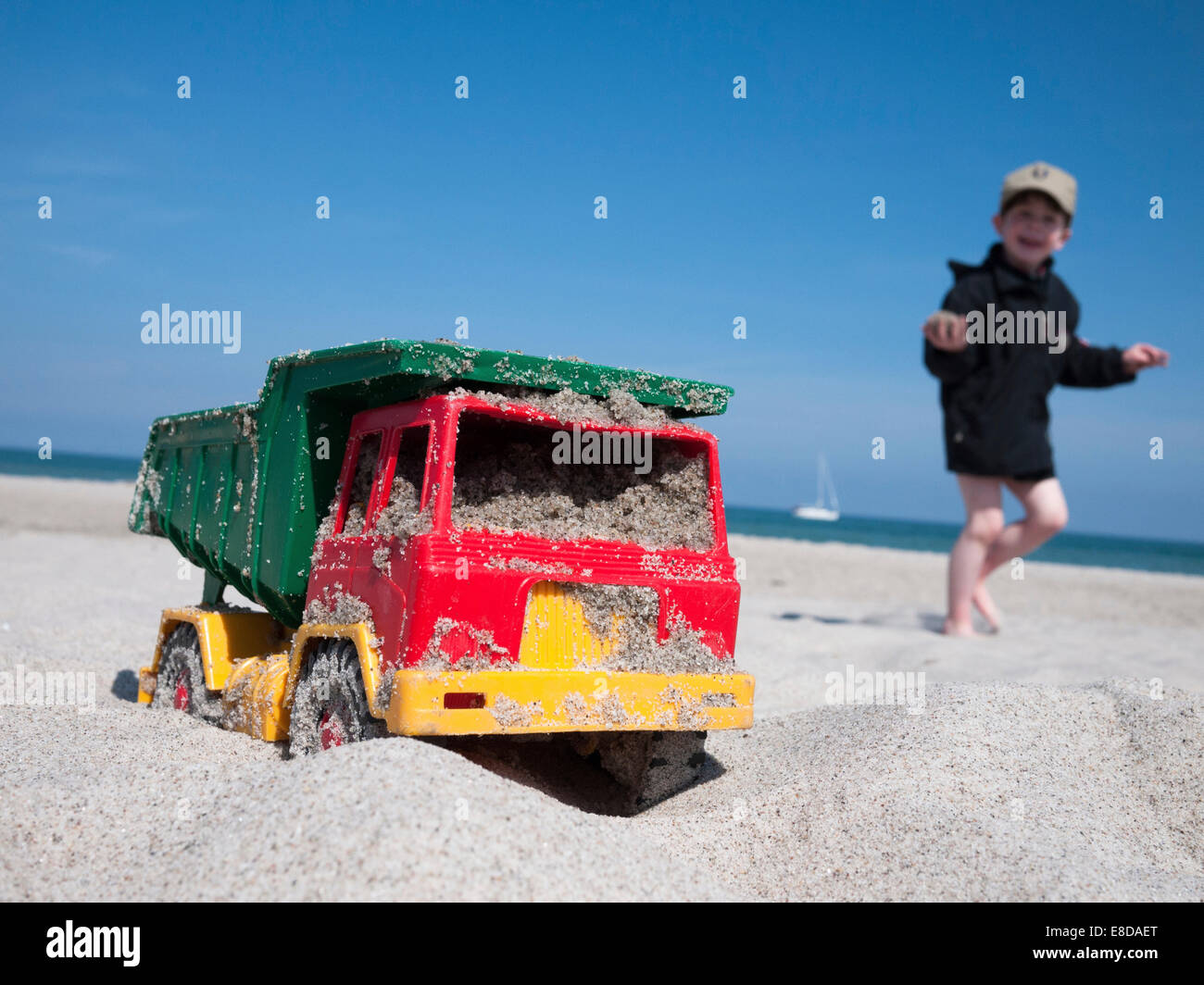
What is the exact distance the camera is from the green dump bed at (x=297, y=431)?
440 cm

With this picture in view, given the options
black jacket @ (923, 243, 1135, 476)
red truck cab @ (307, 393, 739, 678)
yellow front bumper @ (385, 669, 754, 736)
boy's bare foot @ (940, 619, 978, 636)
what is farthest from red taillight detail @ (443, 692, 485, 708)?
boy's bare foot @ (940, 619, 978, 636)

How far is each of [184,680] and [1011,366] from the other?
618 centimetres

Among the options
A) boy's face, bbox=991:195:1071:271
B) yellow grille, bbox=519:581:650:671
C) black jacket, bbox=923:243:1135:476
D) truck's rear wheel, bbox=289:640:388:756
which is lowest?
truck's rear wheel, bbox=289:640:388:756

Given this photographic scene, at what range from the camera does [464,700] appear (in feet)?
13.0

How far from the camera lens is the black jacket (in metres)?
7.70

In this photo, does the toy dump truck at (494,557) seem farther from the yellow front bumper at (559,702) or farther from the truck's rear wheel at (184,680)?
the truck's rear wheel at (184,680)

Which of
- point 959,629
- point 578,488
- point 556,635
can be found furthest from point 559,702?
point 959,629

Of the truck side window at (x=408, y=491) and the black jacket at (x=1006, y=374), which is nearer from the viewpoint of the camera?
the truck side window at (x=408, y=491)

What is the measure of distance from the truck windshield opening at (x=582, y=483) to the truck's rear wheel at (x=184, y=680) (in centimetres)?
227

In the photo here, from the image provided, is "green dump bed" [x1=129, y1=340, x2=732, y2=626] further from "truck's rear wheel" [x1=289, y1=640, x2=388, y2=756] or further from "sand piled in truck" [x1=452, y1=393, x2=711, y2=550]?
"truck's rear wheel" [x1=289, y1=640, x2=388, y2=756]

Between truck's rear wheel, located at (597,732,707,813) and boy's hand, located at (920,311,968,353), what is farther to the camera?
boy's hand, located at (920,311,968,353)

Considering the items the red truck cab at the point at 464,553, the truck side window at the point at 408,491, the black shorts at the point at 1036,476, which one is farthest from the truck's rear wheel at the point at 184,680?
the black shorts at the point at 1036,476

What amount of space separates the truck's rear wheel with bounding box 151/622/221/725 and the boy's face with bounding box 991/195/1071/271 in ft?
19.9
